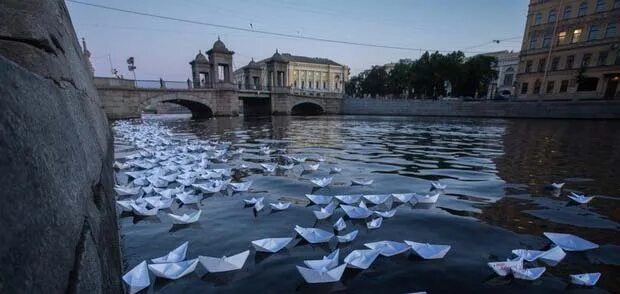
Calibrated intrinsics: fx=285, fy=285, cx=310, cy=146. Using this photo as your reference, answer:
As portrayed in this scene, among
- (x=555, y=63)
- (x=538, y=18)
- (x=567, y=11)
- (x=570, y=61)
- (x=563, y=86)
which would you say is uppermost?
(x=567, y=11)

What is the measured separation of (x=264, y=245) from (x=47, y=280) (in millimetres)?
1975

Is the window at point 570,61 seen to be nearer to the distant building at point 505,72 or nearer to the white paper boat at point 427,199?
the distant building at point 505,72

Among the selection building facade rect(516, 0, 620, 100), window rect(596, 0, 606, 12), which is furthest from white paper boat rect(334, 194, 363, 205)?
window rect(596, 0, 606, 12)

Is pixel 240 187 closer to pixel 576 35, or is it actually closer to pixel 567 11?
pixel 576 35

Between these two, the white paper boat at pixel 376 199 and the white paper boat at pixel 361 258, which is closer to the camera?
the white paper boat at pixel 361 258

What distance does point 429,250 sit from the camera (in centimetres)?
285

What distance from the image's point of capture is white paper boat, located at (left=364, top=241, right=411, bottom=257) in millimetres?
2814

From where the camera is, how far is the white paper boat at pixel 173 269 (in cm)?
234

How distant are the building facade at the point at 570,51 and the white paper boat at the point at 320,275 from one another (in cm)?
5335

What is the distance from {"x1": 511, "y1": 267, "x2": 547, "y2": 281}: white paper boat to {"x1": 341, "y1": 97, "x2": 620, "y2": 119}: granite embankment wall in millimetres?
41124

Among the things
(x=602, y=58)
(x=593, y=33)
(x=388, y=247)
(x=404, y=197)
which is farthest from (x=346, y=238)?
(x=593, y=33)

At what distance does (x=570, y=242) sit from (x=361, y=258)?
7.42ft

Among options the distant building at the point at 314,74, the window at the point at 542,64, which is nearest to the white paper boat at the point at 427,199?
the window at the point at 542,64

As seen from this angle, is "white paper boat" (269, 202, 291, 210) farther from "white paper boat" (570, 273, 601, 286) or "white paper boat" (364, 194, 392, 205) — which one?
"white paper boat" (570, 273, 601, 286)
